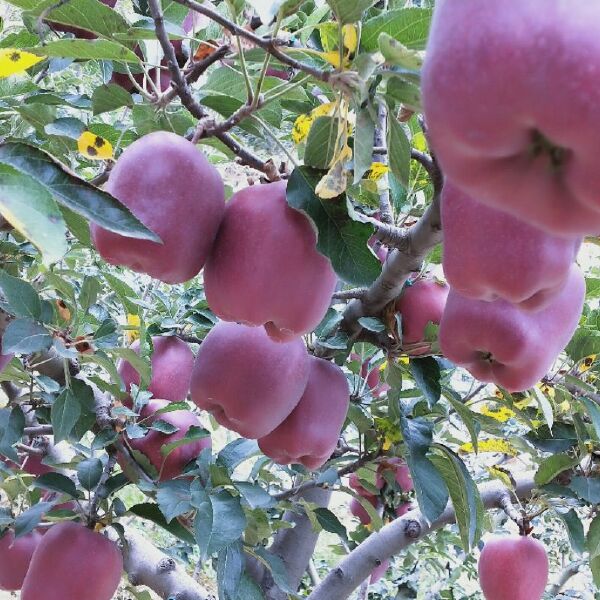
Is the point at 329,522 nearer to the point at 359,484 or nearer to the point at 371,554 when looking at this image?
the point at 371,554

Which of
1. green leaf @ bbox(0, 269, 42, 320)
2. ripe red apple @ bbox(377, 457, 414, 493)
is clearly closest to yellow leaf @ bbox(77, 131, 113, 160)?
green leaf @ bbox(0, 269, 42, 320)

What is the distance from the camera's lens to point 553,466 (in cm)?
128

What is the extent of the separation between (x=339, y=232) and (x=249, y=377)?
1.01 feet

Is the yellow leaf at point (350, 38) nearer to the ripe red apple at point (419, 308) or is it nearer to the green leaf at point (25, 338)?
the ripe red apple at point (419, 308)

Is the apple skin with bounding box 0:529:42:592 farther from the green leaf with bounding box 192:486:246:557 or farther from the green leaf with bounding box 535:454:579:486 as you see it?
the green leaf with bounding box 535:454:579:486

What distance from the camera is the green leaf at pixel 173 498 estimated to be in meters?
0.93

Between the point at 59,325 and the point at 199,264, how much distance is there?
1.81 feet

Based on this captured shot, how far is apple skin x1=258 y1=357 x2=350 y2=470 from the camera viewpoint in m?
0.97

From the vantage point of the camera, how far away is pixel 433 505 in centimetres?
94

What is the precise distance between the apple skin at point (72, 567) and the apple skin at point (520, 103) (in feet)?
3.02

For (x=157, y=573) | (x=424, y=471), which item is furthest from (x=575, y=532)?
(x=157, y=573)

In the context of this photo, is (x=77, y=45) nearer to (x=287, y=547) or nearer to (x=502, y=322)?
(x=502, y=322)

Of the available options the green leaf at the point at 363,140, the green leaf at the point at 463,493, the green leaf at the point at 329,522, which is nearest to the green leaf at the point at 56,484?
the green leaf at the point at 329,522

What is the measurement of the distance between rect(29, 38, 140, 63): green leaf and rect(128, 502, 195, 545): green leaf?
67 centimetres
